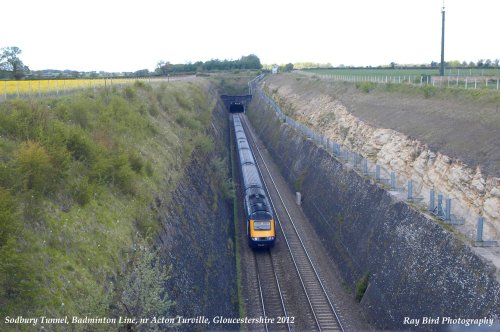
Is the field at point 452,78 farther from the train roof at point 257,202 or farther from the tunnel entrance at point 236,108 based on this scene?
the tunnel entrance at point 236,108

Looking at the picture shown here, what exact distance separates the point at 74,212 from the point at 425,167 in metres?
15.8

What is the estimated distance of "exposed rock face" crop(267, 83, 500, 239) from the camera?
16.1 m

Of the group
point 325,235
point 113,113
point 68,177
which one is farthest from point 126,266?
point 325,235

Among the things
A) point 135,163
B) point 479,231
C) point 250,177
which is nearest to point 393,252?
point 479,231

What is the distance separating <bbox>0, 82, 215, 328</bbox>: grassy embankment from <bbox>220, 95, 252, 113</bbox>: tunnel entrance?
65.3m

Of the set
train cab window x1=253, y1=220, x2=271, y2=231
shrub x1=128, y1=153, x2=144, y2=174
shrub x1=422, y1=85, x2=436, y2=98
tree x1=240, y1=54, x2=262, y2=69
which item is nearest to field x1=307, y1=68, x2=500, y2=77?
shrub x1=422, y1=85, x2=436, y2=98

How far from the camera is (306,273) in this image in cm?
2278

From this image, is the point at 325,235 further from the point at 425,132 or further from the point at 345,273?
the point at 425,132

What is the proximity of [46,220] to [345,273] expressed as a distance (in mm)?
14973

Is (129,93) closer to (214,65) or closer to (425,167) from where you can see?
(425,167)

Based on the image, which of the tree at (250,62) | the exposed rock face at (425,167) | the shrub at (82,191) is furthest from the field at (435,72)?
the tree at (250,62)

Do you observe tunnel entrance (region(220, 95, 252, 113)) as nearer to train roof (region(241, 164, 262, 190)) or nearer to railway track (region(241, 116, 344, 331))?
railway track (region(241, 116, 344, 331))

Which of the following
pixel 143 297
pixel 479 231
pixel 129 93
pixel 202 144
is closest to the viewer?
pixel 143 297

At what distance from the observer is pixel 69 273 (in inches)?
409
